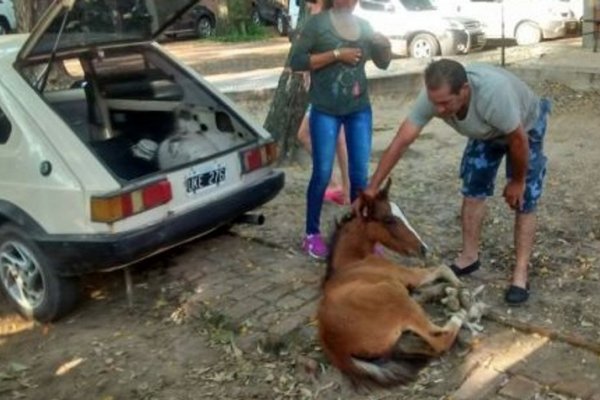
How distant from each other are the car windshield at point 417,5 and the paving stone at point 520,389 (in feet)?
44.4

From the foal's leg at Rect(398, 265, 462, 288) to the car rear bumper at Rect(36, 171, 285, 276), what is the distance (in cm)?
122

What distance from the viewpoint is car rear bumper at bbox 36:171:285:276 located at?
393 centimetres

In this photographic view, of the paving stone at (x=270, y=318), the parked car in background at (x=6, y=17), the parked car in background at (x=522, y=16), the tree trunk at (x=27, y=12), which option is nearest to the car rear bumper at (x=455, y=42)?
the parked car in background at (x=522, y=16)

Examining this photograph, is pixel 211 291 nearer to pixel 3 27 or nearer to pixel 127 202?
pixel 127 202

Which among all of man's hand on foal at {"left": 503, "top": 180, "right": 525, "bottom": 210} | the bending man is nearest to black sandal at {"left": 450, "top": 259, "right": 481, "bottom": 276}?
the bending man

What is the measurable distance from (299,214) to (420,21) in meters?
10.7

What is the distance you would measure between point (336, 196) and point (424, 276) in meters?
2.09

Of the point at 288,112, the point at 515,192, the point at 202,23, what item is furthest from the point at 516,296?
the point at 202,23

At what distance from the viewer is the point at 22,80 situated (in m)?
4.10

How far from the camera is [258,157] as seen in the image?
15.7 ft

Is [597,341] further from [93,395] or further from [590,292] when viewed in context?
[93,395]

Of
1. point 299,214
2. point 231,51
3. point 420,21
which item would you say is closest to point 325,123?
point 299,214

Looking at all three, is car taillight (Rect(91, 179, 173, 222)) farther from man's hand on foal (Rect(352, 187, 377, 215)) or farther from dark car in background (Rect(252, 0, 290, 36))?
dark car in background (Rect(252, 0, 290, 36))

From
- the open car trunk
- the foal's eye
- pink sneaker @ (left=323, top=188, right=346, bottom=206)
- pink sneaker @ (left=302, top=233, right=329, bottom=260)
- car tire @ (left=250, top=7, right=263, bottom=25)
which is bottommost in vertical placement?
pink sneaker @ (left=302, top=233, right=329, bottom=260)
